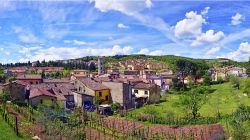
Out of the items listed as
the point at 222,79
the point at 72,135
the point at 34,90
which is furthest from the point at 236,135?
the point at 222,79

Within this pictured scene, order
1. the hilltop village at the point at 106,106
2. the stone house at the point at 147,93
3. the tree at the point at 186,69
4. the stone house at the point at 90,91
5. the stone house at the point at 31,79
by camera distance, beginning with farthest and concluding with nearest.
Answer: the tree at the point at 186,69
the stone house at the point at 31,79
the stone house at the point at 147,93
the stone house at the point at 90,91
the hilltop village at the point at 106,106

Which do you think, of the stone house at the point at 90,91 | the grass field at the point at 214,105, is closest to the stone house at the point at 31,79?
the stone house at the point at 90,91

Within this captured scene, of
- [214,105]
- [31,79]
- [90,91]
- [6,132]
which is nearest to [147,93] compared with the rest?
[90,91]

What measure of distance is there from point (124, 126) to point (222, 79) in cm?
5789

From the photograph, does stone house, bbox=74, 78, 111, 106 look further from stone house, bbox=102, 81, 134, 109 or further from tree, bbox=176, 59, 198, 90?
tree, bbox=176, 59, 198, 90

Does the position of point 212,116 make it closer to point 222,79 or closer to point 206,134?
point 206,134

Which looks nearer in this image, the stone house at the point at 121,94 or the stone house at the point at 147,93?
the stone house at the point at 121,94

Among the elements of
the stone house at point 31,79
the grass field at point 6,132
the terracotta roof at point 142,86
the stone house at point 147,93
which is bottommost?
the grass field at point 6,132

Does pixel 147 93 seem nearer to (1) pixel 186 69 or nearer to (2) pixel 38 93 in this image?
(2) pixel 38 93

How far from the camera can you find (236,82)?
239 feet

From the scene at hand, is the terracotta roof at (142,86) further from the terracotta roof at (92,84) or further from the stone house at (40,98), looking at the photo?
the stone house at (40,98)

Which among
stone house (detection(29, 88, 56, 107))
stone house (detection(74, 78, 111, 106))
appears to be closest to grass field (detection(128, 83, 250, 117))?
stone house (detection(74, 78, 111, 106))

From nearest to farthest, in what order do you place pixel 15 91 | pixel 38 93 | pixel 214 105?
pixel 15 91 < pixel 38 93 < pixel 214 105

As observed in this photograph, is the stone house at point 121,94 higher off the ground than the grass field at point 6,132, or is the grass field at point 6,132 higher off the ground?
the stone house at point 121,94
